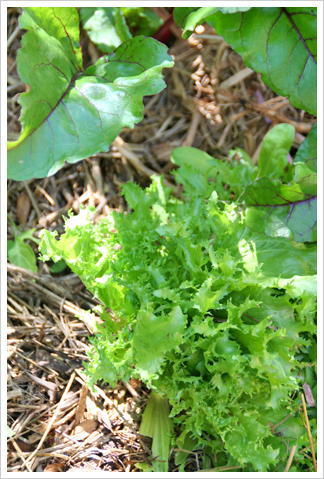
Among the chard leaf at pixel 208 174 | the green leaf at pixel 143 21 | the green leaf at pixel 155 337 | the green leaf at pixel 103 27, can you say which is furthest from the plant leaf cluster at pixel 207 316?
the green leaf at pixel 143 21

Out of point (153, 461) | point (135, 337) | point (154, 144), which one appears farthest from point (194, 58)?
point (153, 461)

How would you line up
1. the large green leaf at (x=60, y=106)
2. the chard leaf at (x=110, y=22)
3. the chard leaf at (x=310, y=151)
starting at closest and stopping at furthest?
the large green leaf at (x=60, y=106)
the chard leaf at (x=310, y=151)
the chard leaf at (x=110, y=22)

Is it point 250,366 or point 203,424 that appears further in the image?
point 203,424

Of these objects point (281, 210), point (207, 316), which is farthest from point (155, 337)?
point (281, 210)

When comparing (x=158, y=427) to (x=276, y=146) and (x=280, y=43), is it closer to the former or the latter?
(x=276, y=146)

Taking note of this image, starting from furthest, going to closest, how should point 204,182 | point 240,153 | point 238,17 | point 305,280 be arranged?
point 240,153
point 204,182
point 238,17
point 305,280

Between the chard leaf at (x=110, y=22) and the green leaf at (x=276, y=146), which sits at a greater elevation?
the chard leaf at (x=110, y=22)

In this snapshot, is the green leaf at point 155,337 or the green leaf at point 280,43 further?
the green leaf at point 280,43

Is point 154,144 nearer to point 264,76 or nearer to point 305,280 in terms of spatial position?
point 264,76

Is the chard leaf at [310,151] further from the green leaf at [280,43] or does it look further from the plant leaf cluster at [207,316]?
the plant leaf cluster at [207,316]
